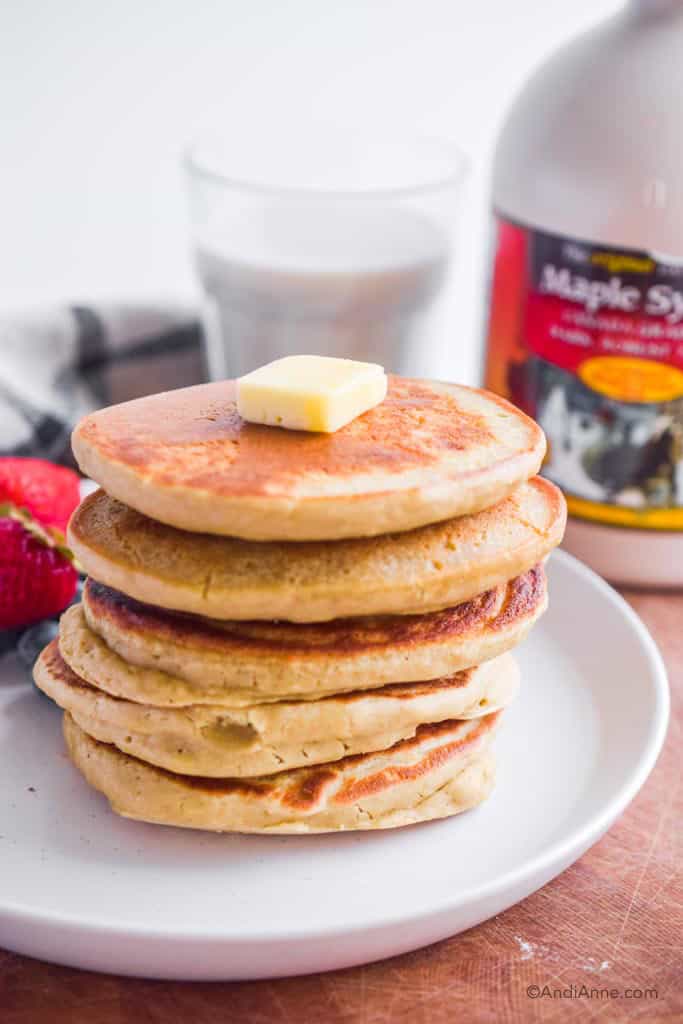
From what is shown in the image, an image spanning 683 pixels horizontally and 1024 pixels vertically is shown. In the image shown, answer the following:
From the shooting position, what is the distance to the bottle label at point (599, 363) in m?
1.94

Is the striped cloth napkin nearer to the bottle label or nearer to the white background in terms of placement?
the white background

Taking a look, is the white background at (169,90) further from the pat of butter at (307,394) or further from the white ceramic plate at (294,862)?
the white ceramic plate at (294,862)

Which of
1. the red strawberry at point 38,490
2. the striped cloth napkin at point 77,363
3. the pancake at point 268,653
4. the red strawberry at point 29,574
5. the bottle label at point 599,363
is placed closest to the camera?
the pancake at point 268,653

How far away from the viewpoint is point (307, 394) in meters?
1.29

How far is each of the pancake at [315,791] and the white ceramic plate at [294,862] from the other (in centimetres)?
3

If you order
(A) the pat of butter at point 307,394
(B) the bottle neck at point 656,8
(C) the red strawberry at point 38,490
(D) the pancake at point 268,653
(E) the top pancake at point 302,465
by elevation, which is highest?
(B) the bottle neck at point 656,8

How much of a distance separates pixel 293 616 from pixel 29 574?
63 centimetres

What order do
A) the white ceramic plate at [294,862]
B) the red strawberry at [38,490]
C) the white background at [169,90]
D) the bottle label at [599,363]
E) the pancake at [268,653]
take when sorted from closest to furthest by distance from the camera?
the white ceramic plate at [294,862], the pancake at [268,653], the red strawberry at [38,490], the bottle label at [599,363], the white background at [169,90]

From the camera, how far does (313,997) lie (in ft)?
3.80

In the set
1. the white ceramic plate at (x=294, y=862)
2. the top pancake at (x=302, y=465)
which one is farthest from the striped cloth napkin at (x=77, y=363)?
the top pancake at (x=302, y=465)

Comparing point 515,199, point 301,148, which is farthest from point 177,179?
point 515,199

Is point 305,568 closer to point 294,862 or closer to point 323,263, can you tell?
point 294,862

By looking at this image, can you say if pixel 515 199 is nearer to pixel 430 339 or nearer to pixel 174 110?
pixel 430 339

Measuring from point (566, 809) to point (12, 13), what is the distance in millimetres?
2154
